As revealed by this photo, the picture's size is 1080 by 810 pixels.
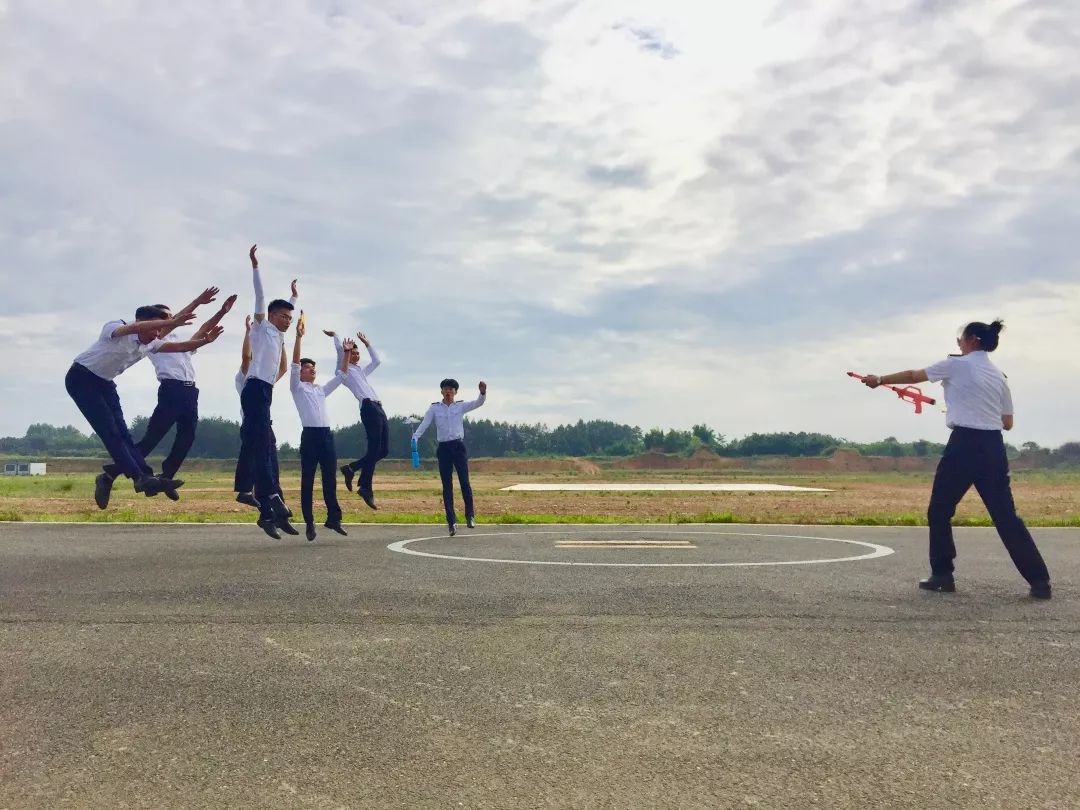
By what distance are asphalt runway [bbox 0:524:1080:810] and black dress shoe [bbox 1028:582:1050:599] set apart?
12 cm

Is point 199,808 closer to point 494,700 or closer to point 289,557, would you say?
point 494,700

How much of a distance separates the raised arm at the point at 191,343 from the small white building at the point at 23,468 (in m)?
81.9

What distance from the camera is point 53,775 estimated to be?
3.18 metres

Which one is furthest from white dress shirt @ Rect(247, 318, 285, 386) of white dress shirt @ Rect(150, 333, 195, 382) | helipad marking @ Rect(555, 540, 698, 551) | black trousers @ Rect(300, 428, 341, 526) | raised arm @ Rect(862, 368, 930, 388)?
raised arm @ Rect(862, 368, 930, 388)

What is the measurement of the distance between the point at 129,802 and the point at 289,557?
6956mm

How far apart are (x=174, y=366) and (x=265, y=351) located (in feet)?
3.56

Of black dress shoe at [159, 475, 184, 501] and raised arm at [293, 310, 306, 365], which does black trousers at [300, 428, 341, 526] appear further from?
black dress shoe at [159, 475, 184, 501]

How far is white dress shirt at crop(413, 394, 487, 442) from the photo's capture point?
13.2m

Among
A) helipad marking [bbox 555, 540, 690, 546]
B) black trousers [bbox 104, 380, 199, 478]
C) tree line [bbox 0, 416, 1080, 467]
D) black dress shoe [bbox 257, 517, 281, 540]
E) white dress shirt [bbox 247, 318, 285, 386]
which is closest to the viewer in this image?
black trousers [bbox 104, 380, 199, 478]

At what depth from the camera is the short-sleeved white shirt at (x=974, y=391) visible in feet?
24.8

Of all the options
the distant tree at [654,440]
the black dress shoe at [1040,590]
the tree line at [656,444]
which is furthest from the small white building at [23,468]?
the black dress shoe at [1040,590]

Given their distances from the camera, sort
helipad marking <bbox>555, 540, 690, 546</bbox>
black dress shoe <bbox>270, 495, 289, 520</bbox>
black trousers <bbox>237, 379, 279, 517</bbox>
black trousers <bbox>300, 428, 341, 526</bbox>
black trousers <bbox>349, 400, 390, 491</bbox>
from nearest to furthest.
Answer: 1. black trousers <bbox>237, 379, 279, 517</bbox>
2. black dress shoe <bbox>270, 495, 289, 520</bbox>
3. helipad marking <bbox>555, 540, 690, 546</bbox>
4. black trousers <bbox>300, 428, 341, 526</bbox>
5. black trousers <bbox>349, 400, 390, 491</bbox>

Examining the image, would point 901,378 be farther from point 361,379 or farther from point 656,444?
point 656,444

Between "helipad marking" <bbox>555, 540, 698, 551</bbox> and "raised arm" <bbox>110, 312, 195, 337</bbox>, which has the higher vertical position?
"raised arm" <bbox>110, 312, 195, 337</bbox>
